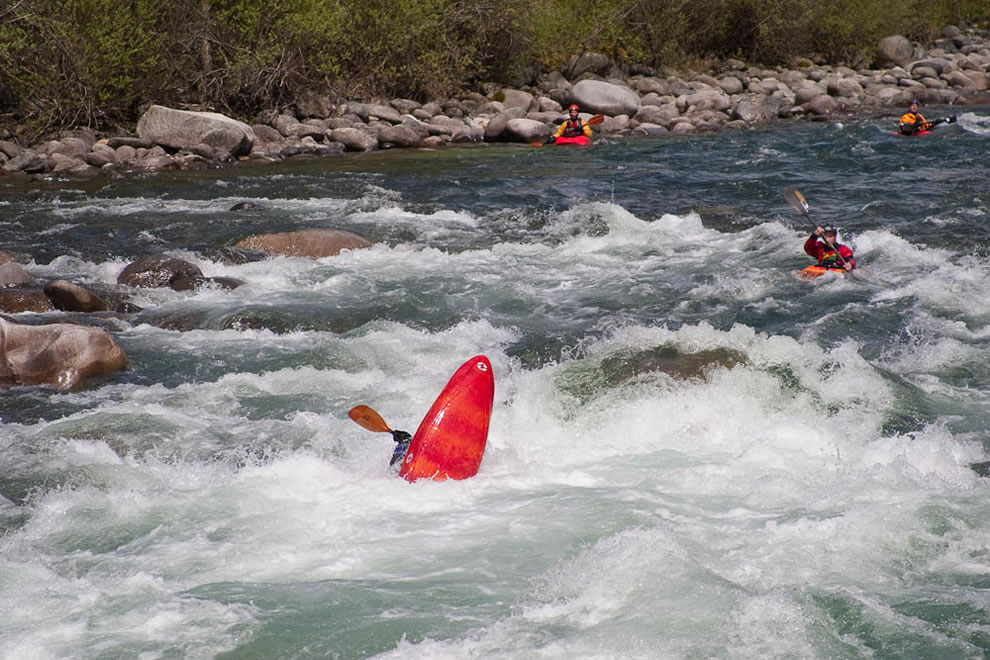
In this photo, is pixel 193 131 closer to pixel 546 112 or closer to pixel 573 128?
pixel 573 128

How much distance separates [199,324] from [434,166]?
8.20 meters

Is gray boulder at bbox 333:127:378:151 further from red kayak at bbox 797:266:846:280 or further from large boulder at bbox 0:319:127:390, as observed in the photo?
large boulder at bbox 0:319:127:390

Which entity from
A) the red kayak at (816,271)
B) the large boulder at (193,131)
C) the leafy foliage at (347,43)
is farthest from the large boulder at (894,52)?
the red kayak at (816,271)

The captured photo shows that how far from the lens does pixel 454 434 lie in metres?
4.88

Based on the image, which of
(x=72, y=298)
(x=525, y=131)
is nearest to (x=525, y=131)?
(x=525, y=131)

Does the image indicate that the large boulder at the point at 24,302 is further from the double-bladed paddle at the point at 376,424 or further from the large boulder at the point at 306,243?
the double-bladed paddle at the point at 376,424

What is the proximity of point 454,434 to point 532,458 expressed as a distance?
500mm

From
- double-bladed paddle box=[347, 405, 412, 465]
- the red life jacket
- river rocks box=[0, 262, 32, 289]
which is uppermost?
double-bladed paddle box=[347, 405, 412, 465]

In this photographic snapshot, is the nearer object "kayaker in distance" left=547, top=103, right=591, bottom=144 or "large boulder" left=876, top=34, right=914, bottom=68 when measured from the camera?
"kayaker in distance" left=547, top=103, right=591, bottom=144

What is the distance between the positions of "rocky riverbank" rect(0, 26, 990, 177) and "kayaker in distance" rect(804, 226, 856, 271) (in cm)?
973

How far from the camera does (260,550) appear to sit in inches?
164

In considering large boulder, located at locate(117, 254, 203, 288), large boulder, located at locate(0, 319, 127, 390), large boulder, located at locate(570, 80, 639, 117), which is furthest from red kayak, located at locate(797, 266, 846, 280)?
large boulder, located at locate(570, 80, 639, 117)

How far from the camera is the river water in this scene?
11.7ft

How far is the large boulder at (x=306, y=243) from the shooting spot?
9.59m
